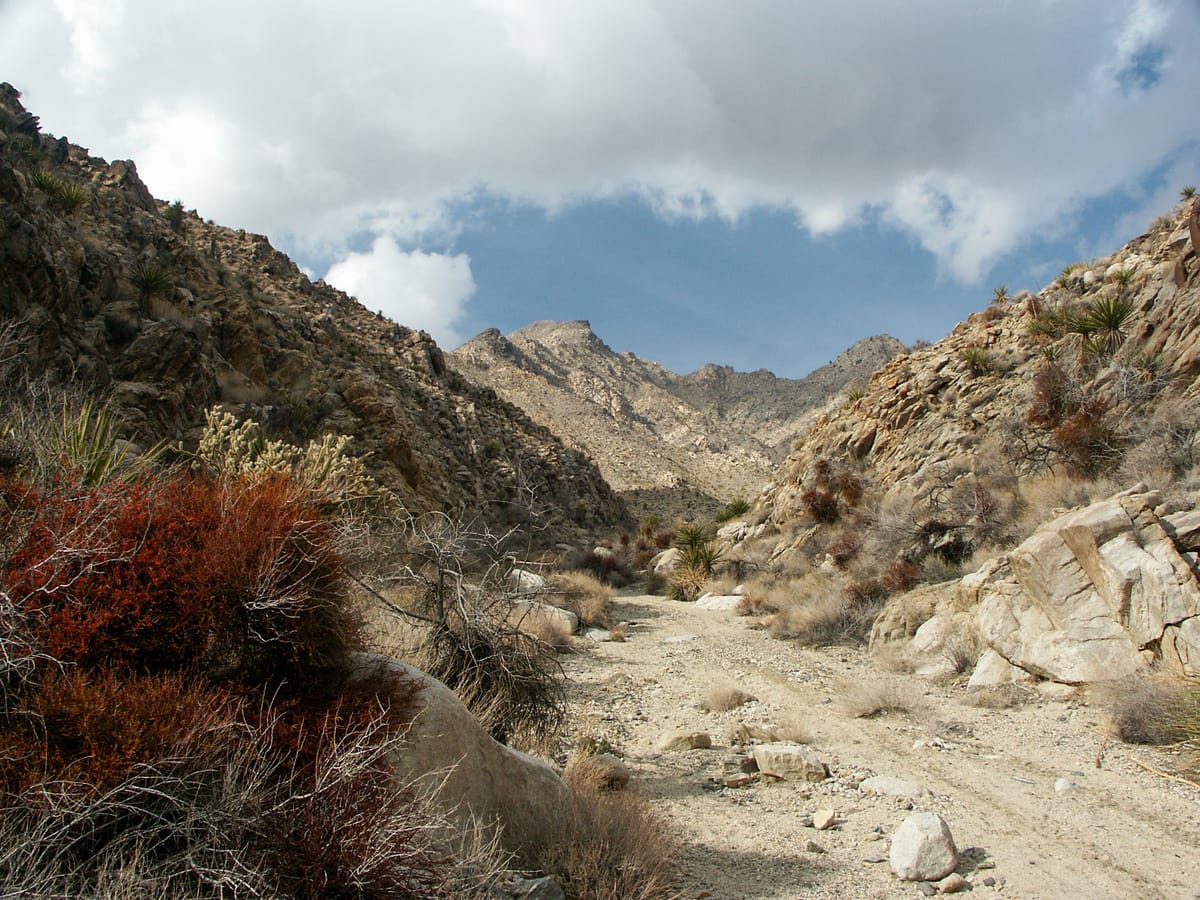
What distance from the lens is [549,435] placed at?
131 feet

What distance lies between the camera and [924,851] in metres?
4.03

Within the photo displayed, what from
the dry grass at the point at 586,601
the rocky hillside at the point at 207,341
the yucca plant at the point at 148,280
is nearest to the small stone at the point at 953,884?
the rocky hillside at the point at 207,341

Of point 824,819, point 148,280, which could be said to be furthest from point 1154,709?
point 148,280

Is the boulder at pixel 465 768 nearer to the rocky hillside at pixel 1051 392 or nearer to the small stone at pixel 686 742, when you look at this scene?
the small stone at pixel 686 742

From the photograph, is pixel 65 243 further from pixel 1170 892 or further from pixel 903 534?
pixel 1170 892

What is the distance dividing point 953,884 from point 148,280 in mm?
19611

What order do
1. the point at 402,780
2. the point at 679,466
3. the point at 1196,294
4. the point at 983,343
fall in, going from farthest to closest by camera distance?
1. the point at 679,466
2. the point at 983,343
3. the point at 1196,294
4. the point at 402,780

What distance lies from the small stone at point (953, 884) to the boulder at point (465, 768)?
7.20 feet

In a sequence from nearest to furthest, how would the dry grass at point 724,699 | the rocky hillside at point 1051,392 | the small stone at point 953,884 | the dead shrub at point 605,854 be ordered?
1. the dead shrub at point 605,854
2. the small stone at point 953,884
3. the dry grass at point 724,699
4. the rocky hillside at point 1051,392

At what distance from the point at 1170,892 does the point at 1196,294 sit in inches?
508

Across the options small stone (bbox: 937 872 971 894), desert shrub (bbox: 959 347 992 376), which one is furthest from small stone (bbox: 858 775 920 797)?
desert shrub (bbox: 959 347 992 376)

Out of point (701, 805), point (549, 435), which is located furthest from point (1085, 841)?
point (549, 435)

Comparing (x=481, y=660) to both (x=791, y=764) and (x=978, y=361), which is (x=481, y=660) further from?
(x=978, y=361)

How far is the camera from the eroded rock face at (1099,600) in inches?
257
